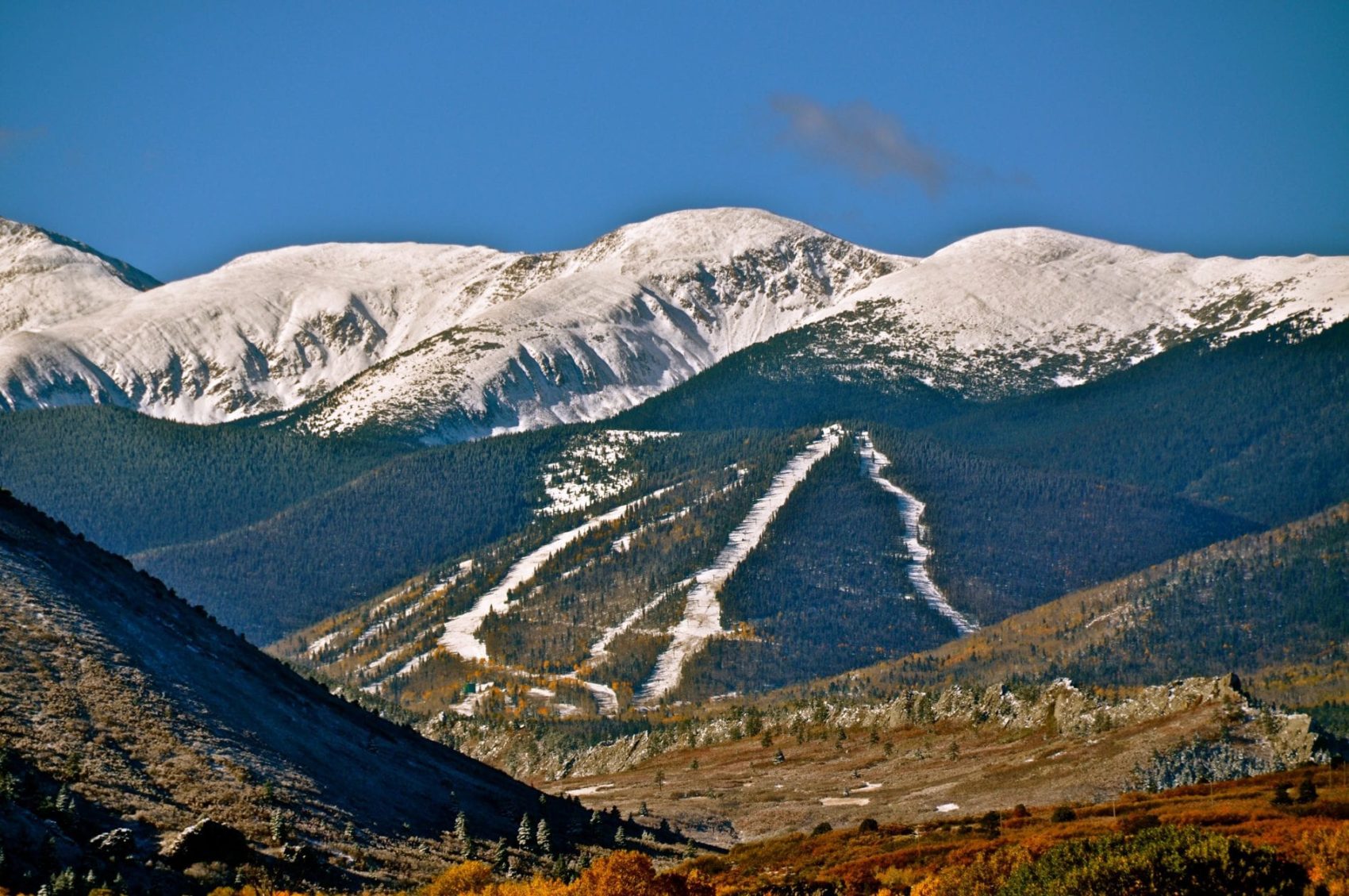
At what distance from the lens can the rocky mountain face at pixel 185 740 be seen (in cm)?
13162

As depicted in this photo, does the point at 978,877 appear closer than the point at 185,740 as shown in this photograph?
Yes

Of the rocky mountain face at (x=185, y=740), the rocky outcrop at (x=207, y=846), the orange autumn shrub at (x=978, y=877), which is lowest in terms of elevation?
the orange autumn shrub at (x=978, y=877)

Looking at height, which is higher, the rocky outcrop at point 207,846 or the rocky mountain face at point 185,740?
the rocky mountain face at point 185,740

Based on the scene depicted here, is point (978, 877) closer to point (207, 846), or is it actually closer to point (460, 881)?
point (460, 881)

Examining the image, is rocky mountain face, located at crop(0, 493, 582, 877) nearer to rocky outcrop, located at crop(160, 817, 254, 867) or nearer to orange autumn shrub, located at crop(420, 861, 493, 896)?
rocky outcrop, located at crop(160, 817, 254, 867)

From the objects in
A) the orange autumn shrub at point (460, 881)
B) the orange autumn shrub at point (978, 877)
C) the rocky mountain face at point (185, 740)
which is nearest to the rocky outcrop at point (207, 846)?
the rocky mountain face at point (185, 740)

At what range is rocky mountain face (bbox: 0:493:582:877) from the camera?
132 m

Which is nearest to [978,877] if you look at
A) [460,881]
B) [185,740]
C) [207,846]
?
[460,881]

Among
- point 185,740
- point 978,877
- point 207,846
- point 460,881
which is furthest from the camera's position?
point 185,740

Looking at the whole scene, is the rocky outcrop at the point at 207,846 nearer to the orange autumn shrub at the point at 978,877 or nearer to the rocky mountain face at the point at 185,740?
the rocky mountain face at the point at 185,740

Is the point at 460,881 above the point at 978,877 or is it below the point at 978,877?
above

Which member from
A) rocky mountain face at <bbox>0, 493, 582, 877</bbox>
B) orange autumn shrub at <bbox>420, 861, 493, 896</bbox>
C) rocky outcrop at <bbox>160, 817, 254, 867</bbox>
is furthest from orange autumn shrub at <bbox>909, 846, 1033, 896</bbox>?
rocky outcrop at <bbox>160, 817, 254, 867</bbox>

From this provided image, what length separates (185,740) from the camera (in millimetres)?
143125

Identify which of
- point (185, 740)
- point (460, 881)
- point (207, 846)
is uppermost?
point (185, 740)
